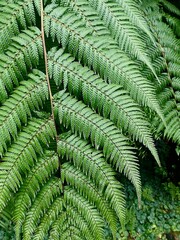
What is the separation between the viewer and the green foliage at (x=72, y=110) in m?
1.38

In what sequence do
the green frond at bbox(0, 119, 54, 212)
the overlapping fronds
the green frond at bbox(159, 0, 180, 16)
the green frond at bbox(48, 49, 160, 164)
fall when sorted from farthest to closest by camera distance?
the green frond at bbox(159, 0, 180, 16)
the overlapping fronds
the green frond at bbox(48, 49, 160, 164)
the green frond at bbox(0, 119, 54, 212)

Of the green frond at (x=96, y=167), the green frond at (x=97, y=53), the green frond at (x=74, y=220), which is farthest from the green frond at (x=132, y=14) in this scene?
the green frond at (x=74, y=220)

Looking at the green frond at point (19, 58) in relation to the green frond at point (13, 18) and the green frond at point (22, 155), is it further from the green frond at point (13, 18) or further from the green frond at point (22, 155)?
the green frond at point (22, 155)

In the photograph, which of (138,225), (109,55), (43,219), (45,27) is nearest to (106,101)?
(109,55)

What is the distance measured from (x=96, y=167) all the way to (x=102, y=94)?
30 cm

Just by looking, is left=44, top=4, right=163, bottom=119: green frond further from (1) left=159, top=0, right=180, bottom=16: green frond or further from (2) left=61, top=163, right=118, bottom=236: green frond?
(1) left=159, top=0, right=180, bottom=16: green frond

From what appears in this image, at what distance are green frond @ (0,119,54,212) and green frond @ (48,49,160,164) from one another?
194 millimetres

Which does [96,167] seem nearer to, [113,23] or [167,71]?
[113,23]

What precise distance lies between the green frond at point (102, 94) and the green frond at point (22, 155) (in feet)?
0.63

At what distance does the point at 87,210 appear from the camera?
1423 millimetres

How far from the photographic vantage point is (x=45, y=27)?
1.44m

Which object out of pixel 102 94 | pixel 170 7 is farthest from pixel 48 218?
pixel 170 7

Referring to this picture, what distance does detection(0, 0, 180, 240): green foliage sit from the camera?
1378mm

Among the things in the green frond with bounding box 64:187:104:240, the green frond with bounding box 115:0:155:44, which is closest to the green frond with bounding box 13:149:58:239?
the green frond with bounding box 64:187:104:240
